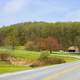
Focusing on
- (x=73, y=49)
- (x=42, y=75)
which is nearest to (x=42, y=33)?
(x=73, y=49)

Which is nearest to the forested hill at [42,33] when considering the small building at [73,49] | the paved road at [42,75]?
the small building at [73,49]

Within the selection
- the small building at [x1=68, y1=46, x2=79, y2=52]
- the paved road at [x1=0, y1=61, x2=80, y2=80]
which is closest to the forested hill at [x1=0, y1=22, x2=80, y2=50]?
the small building at [x1=68, y1=46, x2=79, y2=52]

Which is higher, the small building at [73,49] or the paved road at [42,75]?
the small building at [73,49]

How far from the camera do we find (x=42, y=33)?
562 ft

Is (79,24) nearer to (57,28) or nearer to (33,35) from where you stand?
(57,28)

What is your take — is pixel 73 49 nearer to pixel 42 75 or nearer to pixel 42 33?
pixel 42 33

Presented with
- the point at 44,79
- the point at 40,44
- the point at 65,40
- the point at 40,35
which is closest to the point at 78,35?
the point at 65,40

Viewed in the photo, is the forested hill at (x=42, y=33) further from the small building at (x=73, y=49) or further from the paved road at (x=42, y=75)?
the paved road at (x=42, y=75)

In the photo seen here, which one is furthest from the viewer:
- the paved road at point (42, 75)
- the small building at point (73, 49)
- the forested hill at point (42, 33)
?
the forested hill at point (42, 33)

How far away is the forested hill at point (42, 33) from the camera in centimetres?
15250

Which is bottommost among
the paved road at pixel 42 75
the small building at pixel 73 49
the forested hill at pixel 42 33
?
the paved road at pixel 42 75

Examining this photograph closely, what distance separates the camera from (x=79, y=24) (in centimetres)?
17650

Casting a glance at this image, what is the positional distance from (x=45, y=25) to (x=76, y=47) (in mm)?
43776

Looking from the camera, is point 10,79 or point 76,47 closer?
point 10,79
